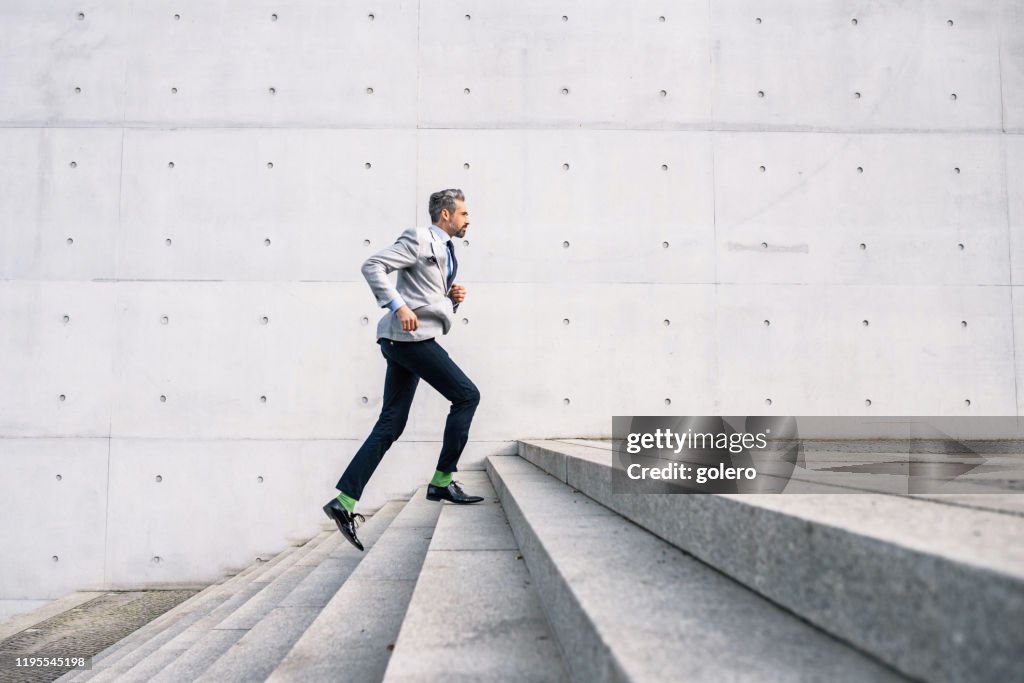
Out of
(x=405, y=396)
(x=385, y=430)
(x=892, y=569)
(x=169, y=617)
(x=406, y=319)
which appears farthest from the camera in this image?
(x=169, y=617)

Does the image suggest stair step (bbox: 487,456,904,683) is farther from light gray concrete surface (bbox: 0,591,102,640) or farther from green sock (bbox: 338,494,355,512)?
light gray concrete surface (bbox: 0,591,102,640)

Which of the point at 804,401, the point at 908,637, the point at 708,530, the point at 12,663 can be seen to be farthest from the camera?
the point at 804,401

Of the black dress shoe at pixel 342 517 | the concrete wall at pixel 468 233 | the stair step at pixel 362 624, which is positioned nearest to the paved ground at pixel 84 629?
the concrete wall at pixel 468 233

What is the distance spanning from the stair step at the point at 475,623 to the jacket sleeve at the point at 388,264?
99cm

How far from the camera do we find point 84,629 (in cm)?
351

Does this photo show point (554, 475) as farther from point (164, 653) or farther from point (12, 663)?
point (12, 663)

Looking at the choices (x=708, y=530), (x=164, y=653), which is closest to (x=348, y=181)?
(x=164, y=653)

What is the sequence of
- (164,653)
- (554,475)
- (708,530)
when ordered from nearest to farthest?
(708,530) < (164,653) < (554,475)

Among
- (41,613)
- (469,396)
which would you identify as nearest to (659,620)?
(469,396)

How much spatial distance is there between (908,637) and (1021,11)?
5.74m

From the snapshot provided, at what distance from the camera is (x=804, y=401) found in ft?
14.3

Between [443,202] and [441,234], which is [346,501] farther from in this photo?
[443,202]

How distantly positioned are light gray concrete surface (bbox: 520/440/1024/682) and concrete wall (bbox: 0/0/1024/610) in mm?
3319

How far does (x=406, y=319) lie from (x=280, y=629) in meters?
1.14
